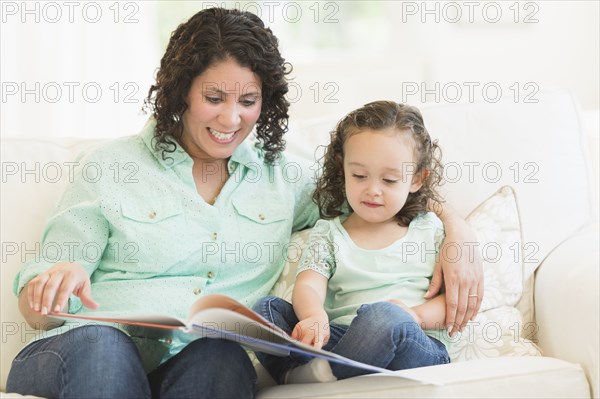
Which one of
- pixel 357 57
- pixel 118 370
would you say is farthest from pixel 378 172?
pixel 357 57

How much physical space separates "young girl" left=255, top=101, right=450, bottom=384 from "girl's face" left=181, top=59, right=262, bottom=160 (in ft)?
0.68

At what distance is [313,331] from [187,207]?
41 cm

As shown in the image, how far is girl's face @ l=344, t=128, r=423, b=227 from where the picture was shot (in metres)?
1.59

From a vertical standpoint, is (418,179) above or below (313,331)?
above

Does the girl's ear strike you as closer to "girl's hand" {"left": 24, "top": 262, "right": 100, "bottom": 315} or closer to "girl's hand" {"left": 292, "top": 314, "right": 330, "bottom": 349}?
"girl's hand" {"left": 292, "top": 314, "right": 330, "bottom": 349}

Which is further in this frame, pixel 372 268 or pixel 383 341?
pixel 372 268

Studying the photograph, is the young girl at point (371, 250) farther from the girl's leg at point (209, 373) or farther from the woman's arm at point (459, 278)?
the girl's leg at point (209, 373)

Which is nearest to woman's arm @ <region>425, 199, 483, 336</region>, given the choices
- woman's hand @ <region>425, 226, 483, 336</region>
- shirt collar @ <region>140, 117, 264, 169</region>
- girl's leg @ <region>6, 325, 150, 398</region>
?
woman's hand @ <region>425, 226, 483, 336</region>

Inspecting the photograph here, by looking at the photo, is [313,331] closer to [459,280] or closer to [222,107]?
[459,280]

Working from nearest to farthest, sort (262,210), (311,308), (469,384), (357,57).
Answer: (469,384) < (311,308) < (262,210) < (357,57)

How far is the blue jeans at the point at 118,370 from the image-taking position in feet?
4.26

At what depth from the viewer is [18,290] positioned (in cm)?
154

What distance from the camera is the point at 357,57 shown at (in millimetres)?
3520

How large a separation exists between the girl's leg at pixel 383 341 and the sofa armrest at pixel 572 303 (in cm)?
28
